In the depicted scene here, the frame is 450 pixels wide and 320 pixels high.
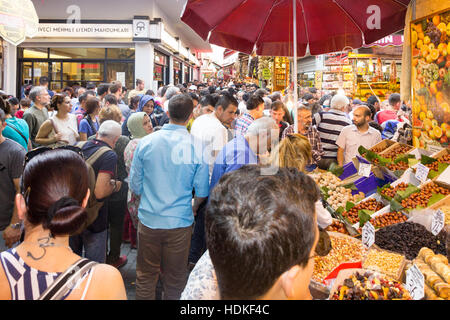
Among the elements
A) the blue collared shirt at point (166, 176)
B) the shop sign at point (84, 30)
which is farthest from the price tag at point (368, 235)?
the shop sign at point (84, 30)

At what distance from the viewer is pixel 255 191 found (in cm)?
103

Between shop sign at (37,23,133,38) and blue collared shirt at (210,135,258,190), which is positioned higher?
shop sign at (37,23,133,38)

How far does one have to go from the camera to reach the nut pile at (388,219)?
307 cm

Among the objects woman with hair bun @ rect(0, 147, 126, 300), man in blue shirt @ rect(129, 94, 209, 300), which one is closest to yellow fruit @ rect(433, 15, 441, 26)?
man in blue shirt @ rect(129, 94, 209, 300)

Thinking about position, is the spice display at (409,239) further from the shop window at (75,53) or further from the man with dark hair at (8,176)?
the shop window at (75,53)

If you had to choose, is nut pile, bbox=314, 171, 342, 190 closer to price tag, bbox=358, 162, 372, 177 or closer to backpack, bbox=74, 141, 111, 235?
price tag, bbox=358, 162, 372, 177

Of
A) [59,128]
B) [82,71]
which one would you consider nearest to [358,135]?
[59,128]

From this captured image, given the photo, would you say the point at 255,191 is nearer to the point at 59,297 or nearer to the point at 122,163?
the point at 59,297

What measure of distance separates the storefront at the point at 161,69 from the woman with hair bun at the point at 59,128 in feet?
32.6

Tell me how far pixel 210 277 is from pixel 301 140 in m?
1.55

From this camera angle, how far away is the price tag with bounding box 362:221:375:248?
2713mm

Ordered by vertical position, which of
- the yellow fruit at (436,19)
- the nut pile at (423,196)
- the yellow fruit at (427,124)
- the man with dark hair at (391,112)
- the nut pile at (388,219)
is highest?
the yellow fruit at (436,19)

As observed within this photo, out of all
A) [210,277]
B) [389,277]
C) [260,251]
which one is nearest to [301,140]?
[389,277]

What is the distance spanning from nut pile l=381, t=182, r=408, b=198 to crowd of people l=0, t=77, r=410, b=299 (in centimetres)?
77
